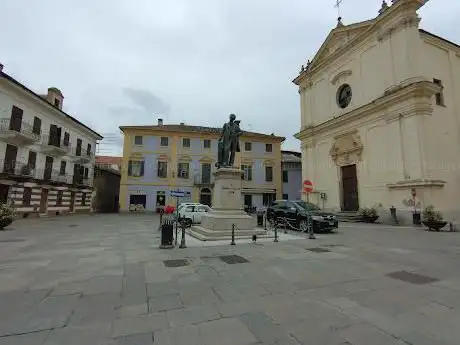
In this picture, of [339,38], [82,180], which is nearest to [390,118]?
[339,38]

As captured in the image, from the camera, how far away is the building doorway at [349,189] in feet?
77.3

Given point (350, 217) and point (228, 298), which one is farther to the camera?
point (350, 217)

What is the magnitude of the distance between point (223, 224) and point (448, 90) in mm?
21712

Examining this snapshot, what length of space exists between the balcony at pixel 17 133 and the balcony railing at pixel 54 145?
1354 millimetres

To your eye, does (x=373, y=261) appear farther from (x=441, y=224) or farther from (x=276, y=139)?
(x=276, y=139)

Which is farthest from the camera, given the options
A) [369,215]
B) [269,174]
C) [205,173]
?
[269,174]

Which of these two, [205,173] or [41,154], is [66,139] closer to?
[41,154]

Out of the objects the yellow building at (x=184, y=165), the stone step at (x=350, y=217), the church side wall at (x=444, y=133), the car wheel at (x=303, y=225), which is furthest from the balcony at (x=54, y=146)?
the church side wall at (x=444, y=133)

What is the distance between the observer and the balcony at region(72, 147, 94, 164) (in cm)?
3116

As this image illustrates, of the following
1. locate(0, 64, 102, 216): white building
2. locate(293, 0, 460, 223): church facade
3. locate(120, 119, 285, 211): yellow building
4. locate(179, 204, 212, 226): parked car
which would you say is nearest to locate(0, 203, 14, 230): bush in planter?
locate(0, 64, 102, 216): white building

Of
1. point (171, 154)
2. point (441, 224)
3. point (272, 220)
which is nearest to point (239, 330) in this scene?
point (272, 220)

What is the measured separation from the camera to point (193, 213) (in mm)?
18891

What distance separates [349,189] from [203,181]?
1963 centimetres

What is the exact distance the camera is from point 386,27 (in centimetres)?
2131
